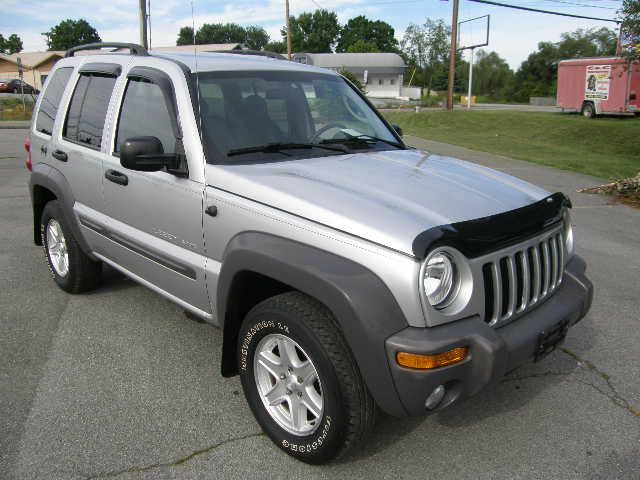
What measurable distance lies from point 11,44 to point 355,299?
126 m

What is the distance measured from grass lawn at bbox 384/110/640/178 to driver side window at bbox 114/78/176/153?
1098 centimetres

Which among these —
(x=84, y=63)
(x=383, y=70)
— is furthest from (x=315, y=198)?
(x=383, y=70)

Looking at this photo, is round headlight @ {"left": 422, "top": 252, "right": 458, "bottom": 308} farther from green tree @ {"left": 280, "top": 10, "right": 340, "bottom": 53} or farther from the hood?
green tree @ {"left": 280, "top": 10, "right": 340, "bottom": 53}

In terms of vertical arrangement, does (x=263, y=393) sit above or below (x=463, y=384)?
below

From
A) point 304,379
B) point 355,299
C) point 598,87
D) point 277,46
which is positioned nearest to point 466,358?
point 355,299

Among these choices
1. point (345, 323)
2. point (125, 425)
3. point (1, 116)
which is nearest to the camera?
point (345, 323)

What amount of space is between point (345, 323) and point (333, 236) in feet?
1.30

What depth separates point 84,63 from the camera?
4.62m

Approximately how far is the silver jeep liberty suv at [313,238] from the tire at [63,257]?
41cm

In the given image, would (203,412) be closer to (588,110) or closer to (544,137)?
(544,137)

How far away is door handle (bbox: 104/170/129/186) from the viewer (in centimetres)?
382

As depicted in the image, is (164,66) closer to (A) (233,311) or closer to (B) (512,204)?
(A) (233,311)

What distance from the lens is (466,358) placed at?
246 centimetres

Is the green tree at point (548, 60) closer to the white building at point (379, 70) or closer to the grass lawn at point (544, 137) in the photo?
the white building at point (379, 70)
